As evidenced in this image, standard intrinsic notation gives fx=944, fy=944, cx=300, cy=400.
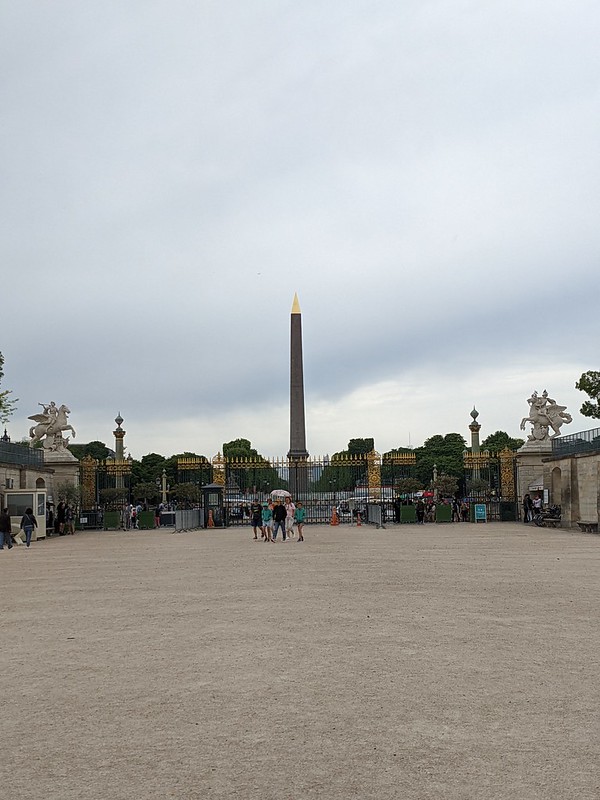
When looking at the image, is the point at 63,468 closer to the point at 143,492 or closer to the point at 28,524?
the point at 28,524

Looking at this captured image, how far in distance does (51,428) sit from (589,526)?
21.9 metres

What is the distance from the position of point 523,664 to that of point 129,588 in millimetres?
7746

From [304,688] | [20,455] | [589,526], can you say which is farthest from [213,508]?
[304,688]

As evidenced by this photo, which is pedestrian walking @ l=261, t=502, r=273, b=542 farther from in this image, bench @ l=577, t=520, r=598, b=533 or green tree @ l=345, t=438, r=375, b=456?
green tree @ l=345, t=438, r=375, b=456

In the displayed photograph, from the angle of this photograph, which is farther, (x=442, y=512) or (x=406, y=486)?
(x=406, y=486)

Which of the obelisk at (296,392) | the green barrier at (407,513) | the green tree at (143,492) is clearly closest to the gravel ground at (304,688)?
the green barrier at (407,513)

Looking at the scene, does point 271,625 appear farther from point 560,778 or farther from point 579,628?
point 560,778

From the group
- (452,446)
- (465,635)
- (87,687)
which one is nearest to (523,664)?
(465,635)

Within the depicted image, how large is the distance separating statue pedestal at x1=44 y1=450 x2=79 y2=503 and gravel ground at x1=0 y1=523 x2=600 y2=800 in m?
23.6

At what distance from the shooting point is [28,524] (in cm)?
2747

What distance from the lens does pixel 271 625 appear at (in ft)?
33.5

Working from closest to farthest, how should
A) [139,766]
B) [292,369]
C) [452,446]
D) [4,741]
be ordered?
[139,766] → [4,741] → [292,369] → [452,446]

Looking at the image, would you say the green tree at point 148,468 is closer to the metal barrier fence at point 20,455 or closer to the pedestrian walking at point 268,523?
the metal barrier fence at point 20,455

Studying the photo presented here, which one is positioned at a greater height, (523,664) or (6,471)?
(6,471)
